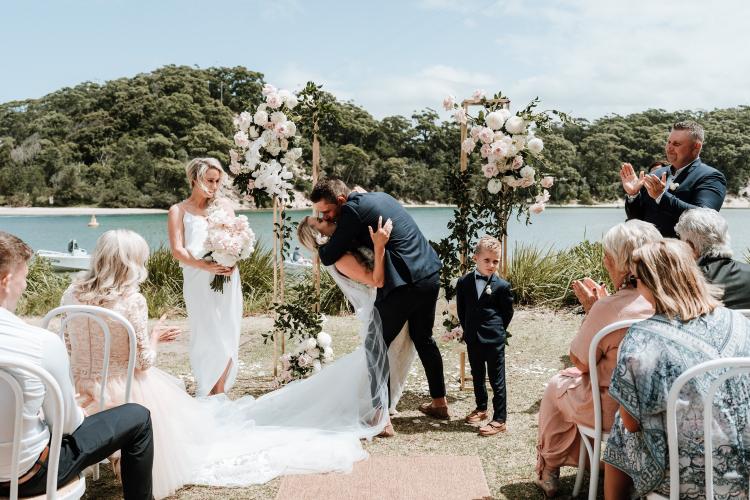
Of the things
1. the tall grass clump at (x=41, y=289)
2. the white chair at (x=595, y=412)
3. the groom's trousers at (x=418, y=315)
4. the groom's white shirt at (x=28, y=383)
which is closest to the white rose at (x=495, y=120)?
the groom's trousers at (x=418, y=315)

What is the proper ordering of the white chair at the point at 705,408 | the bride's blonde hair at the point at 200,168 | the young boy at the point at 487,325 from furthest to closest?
the bride's blonde hair at the point at 200,168, the young boy at the point at 487,325, the white chair at the point at 705,408

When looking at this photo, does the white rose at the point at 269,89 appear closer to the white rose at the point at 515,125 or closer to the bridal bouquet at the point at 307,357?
the white rose at the point at 515,125

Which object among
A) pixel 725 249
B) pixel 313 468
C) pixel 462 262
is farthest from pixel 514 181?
pixel 313 468

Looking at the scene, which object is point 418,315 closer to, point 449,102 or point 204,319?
point 204,319

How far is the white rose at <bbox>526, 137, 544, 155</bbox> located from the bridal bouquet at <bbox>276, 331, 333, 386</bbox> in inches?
95.9

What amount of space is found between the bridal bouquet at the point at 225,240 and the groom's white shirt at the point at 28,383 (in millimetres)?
2583

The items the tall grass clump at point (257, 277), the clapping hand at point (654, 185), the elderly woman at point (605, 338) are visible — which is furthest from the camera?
the tall grass clump at point (257, 277)

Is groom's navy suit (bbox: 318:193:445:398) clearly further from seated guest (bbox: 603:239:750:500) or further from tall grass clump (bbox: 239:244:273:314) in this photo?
tall grass clump (bbox: 239:244:273:314)

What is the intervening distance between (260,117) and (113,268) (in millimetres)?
2510

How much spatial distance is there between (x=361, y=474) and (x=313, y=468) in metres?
0.31

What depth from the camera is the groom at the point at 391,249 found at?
14.7 ft

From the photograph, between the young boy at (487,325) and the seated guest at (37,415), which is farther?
the young boy at (487,325)

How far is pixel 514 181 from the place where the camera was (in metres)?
5.57

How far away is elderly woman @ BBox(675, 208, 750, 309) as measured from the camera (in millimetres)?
3637
